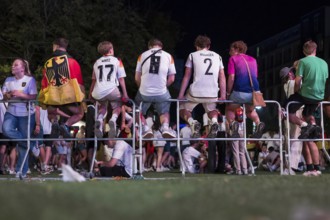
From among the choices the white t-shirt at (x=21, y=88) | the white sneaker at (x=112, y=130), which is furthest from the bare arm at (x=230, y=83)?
the white t-shirt at (x=21, y=88)

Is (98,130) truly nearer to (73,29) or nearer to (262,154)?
(262,154)

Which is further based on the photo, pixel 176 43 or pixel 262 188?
pixel 176 43

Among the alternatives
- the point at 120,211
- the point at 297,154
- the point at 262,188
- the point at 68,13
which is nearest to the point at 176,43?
the point at 68,13

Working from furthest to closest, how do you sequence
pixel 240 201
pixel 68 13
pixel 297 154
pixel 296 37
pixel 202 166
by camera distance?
1. pixel 296 37
2. pixel 68 13
3. pixel 202 166
4. pixel 297 154
5. pixel 240 201

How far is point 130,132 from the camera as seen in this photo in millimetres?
12297

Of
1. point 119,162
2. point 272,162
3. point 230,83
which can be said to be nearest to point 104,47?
point 119,162

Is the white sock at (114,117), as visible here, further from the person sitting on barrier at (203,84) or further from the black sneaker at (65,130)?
the person sitting on barrier at (203,84)

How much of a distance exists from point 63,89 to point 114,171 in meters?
1.75

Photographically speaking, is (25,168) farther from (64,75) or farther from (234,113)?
→ (234,113)

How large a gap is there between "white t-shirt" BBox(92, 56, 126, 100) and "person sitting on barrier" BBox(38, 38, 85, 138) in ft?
0.98

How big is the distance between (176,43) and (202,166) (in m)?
22.0

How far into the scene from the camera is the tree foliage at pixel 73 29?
3061cm

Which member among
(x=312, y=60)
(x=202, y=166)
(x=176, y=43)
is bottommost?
(x=202, y=166)

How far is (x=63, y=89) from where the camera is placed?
37.6 feet
